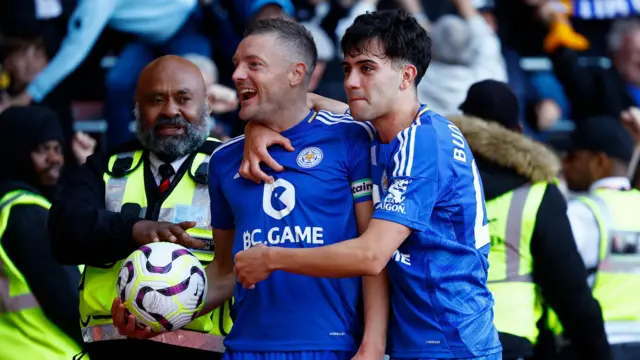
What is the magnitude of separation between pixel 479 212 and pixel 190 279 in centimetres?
125

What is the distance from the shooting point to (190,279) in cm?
490

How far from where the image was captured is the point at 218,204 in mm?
5078

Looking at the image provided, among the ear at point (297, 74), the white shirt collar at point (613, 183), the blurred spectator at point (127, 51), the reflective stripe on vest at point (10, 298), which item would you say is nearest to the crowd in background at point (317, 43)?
the blurred spectator at point (127, 51)

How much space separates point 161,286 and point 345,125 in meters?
1.02

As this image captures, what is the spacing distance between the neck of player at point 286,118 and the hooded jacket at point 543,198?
1.28 metres

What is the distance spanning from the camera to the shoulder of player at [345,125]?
4789 millimetres

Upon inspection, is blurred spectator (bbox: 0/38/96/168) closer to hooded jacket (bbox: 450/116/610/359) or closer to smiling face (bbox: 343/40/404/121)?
hooded jacket (bbox: 450/116/610/359)

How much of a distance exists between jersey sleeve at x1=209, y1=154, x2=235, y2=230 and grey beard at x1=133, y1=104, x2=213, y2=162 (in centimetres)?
57

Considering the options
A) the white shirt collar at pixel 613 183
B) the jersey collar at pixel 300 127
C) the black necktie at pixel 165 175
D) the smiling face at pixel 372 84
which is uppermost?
the smiling face at pixel 372 84

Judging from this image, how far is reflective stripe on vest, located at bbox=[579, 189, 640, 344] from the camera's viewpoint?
668 cm

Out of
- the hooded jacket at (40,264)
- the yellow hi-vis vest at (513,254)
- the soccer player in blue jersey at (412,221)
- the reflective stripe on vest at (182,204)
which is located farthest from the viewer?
the hooded jacket at (40,264)

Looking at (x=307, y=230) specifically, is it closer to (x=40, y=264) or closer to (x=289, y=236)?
(x=289, y=236)

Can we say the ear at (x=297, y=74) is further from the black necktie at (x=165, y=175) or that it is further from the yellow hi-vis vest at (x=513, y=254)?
the yellow hi-vis vest at (x=513, y=254)

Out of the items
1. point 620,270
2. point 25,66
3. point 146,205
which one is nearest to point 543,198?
point 620,270
